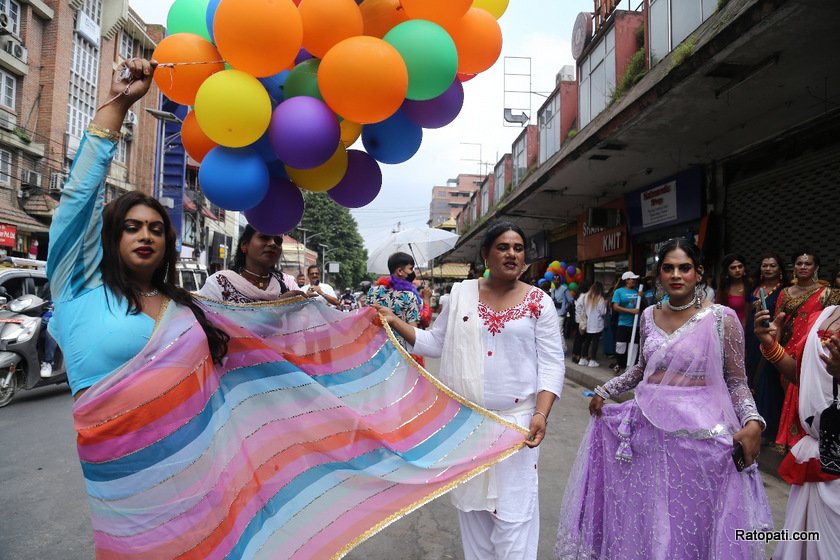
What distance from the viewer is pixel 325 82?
2.24m

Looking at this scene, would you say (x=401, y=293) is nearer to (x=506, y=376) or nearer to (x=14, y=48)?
(x=506, y=376)

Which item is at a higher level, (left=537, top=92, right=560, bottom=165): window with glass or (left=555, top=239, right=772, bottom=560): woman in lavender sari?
(left=537, top=92, right=560, bottom=165): window with glass

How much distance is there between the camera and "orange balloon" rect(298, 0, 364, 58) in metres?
2.24

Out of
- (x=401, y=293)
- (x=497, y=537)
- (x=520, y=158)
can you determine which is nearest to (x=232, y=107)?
(x=497, y=537)

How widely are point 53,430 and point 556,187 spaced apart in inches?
404

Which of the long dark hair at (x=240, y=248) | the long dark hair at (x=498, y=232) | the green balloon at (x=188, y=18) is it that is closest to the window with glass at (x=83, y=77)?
the long dark hair at (x=240, y=248)

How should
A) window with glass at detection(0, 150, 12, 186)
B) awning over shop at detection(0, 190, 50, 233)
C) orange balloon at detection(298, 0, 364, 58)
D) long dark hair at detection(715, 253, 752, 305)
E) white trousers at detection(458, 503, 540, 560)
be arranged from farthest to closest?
window with glass at detection(0, 150, 12, 186) → awning over shop at detection(0, 190, 50, 233) → long dark hair at detection(715, 253, 752, 305) → white trousers at detection(458, 503, 540, 560) → orange balloon at detection(298, 0, 364, 58)

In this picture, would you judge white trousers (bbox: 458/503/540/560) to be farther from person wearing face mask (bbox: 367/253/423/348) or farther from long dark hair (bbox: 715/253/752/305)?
long dark hair (bbox: 715/253/752/305)

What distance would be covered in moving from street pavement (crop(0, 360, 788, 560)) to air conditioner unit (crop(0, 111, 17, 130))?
14.4 metres

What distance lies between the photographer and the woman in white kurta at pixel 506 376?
238 cm

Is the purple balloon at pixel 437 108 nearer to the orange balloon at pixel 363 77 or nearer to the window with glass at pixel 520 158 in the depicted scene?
the orange balloon at pixel 363 77

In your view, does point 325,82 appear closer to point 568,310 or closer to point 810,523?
point 810,523

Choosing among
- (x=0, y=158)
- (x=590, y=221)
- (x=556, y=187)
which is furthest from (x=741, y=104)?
(x=0, y=158)

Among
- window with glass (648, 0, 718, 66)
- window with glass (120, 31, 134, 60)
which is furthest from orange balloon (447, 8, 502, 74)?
window with glass (120, 31, 134, 60)
